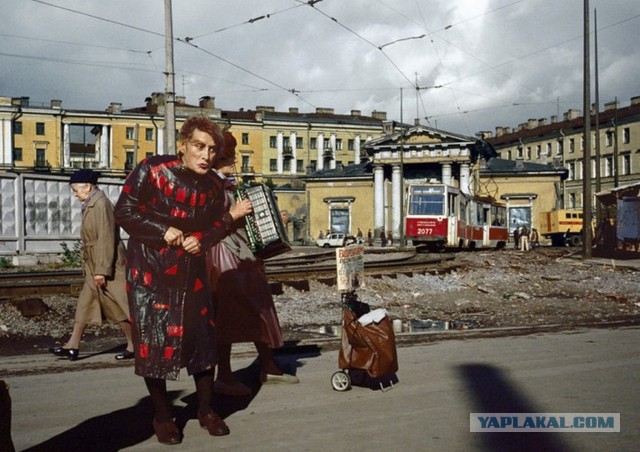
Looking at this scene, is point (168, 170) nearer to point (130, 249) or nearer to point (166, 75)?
point (130, 249)

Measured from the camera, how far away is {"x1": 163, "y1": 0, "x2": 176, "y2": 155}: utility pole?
18.9m

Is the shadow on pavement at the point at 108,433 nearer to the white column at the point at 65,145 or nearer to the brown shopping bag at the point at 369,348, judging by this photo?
the brown shopping bag at the point at 369,348

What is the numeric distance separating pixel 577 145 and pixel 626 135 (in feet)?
33.3

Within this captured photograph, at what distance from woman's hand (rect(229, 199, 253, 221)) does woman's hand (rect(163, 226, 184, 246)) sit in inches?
24.4

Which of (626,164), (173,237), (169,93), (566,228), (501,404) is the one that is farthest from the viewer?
(626,164)

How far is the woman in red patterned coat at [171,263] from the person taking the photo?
4.21 metres

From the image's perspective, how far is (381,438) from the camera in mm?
4305

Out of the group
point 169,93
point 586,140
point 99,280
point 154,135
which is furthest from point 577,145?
point 99,280

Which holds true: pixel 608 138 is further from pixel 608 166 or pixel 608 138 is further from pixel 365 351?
pixel 365 351

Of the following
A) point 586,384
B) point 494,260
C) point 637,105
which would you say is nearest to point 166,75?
point 494,260

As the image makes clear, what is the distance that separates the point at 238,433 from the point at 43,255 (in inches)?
660

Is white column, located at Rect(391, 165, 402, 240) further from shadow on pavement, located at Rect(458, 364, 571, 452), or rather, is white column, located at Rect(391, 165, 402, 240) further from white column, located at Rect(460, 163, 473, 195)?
shadow on pavement, located at Rect(458, 364, 571, 452)

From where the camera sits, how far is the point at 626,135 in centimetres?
7931

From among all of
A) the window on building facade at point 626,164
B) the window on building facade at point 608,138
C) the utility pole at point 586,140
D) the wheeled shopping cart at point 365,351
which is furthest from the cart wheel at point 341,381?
the window on building facade at point 608,138
